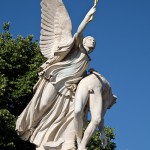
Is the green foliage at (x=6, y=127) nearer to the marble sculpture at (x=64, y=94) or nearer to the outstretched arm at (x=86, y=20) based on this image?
the marble sculpture at (x=64, y=94)

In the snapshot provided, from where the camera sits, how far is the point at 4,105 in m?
19.7

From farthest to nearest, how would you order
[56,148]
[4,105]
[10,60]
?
[10,60]
[4,105]
[56,148]

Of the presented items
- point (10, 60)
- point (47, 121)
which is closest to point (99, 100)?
point (47, 121)

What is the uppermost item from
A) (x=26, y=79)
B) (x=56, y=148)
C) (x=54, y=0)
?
(x=26, y=79)

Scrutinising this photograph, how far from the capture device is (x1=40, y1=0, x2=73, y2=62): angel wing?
33.9ft

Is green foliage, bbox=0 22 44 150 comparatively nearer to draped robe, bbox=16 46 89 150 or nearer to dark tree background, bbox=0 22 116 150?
dark tree background, bbox=0 22 116 150

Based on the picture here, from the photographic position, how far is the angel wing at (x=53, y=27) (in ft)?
33.9

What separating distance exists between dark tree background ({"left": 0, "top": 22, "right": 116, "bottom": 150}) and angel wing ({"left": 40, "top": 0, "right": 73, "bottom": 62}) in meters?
7.64

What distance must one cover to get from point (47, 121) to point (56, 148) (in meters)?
0.75

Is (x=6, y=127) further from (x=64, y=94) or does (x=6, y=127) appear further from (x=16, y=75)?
(x=64, y=94)

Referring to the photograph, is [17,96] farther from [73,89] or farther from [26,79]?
[73,89]

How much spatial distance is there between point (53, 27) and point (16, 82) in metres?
10.2

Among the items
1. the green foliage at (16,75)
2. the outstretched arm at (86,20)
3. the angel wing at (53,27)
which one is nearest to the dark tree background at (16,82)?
the green foliage at (16,75)

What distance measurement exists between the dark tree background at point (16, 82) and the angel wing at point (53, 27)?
7636mm
